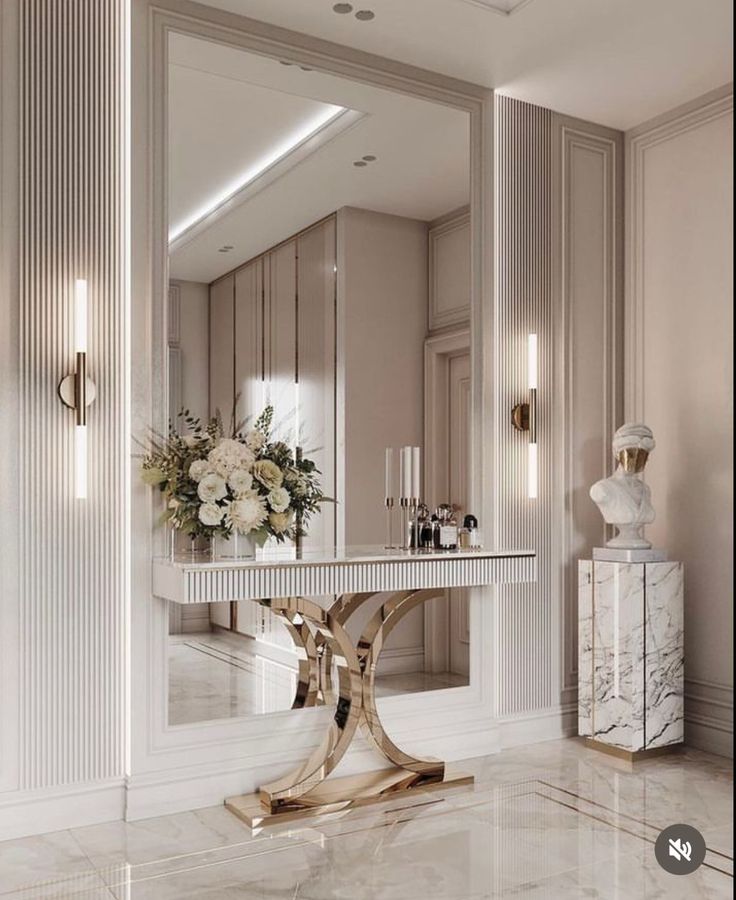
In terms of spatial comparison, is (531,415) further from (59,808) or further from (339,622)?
(59,808)

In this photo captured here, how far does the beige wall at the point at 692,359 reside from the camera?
417cm

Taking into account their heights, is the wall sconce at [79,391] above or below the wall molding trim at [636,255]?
below

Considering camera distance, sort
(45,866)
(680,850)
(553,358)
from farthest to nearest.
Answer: (553,358), (680,850), (45,866)

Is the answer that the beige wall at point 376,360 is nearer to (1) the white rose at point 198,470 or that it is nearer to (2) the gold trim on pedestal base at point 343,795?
(2) the gold trim on pedestal base at point 343,795

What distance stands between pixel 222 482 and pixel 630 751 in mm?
2145

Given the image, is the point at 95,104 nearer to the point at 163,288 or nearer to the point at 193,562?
the point at 163,288

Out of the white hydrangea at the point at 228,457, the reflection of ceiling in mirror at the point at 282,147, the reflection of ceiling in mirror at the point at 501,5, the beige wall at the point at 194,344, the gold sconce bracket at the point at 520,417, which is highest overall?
the reflection of ceiling in mirror at the point at 501,5

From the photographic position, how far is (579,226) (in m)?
4.55

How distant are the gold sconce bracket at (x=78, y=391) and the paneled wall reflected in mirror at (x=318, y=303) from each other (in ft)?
1.15

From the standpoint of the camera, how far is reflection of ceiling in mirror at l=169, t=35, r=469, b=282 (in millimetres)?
3527

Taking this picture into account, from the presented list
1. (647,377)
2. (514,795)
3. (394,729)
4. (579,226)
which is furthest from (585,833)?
(579,226)

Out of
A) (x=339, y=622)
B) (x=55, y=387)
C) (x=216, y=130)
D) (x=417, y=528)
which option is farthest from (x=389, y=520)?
(x=216, y=130)

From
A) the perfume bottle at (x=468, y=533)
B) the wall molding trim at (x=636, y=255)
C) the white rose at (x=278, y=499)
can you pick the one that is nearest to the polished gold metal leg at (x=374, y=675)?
the perfume bottle at (x=468, y=533)

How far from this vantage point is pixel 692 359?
4.32 m
